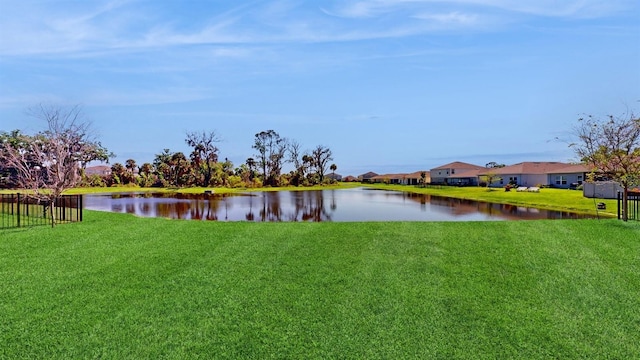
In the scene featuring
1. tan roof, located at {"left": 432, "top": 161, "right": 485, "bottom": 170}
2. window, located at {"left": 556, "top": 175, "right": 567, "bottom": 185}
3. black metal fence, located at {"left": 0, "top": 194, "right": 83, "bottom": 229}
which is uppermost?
tan roof, located at {"left": 432, "top": 161, "right": 485, "bottom": 170}

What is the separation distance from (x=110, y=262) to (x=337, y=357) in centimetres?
547

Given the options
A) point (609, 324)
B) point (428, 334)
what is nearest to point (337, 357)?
point (428, 334)

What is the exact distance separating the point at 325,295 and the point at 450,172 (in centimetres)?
6813

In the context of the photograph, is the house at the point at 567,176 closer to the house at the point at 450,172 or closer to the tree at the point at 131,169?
the house at the point at 450,172

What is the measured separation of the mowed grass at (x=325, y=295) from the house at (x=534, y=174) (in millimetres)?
40759

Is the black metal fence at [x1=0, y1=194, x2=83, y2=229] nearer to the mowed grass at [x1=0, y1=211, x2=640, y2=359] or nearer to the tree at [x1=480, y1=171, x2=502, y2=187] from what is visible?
the mowed grass at [x1=0, y1=211, x2=640, y2=359]

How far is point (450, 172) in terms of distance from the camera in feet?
227

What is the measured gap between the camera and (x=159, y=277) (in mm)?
6652

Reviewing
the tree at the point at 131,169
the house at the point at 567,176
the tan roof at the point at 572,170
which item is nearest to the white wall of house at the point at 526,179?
the house at the point at 567,176

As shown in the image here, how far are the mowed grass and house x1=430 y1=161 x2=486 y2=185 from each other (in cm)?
6031

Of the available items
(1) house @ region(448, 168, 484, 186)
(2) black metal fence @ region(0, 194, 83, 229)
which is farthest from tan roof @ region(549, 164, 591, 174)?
(2) black metal fence @ region(0, 194, 83, 229)

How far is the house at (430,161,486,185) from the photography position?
221 feet

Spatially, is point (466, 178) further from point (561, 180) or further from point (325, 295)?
point (325, 295)

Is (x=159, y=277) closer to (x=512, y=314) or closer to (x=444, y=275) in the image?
(x=444, y=275)
